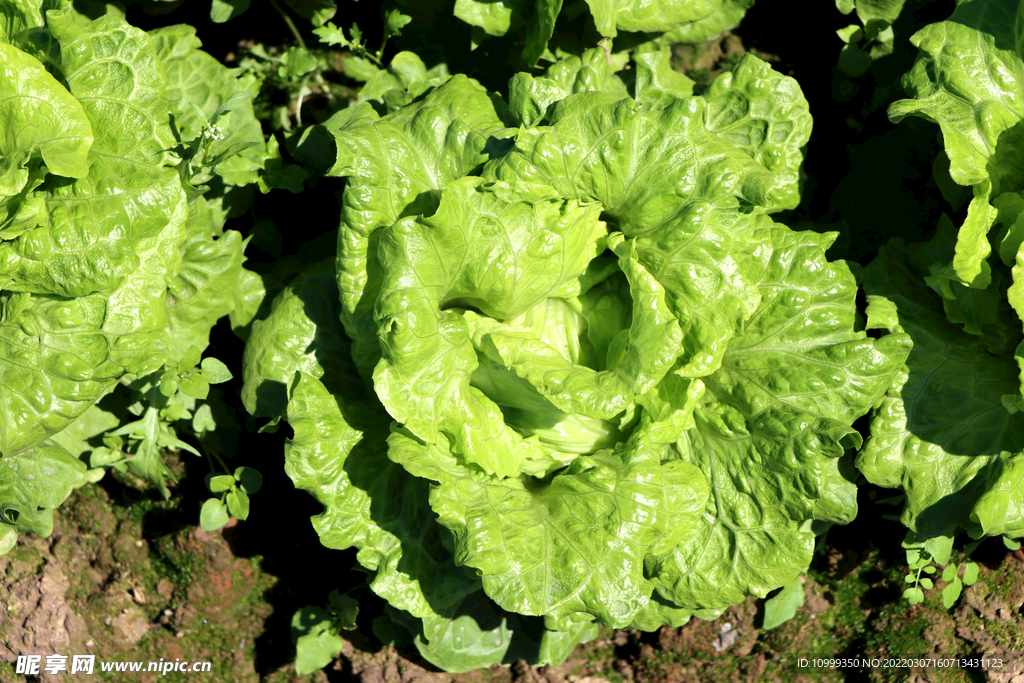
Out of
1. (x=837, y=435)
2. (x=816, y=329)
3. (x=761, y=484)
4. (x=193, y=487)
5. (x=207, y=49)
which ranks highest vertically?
(x=207, y=49)

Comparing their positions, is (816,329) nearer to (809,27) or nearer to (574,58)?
(574,58)

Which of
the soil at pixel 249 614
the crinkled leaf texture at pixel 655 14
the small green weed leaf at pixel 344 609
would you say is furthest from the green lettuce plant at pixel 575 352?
the soil at pixel 249 614

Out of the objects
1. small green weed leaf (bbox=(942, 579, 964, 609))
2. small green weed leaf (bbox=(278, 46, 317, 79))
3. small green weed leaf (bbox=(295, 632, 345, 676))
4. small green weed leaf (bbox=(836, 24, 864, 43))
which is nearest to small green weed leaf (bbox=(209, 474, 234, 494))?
small green weed leaf (bbox=(295, 632, 345, 676))

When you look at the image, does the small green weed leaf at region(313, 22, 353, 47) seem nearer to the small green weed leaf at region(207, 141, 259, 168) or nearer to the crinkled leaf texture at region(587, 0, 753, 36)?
the small green weed leaf at region(207, 141, 259, 168)

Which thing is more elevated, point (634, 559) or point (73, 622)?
point (634, 559)

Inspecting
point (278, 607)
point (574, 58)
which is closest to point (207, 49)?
point (574, 58)

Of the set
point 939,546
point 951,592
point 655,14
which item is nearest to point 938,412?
point 939,546

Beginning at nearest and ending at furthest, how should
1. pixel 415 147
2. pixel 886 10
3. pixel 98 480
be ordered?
pixel 415 147
pixel 886 10
pixel 98 480

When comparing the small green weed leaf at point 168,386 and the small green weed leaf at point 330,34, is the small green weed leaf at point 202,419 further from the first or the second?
the small green weed leaf at point 330,34
